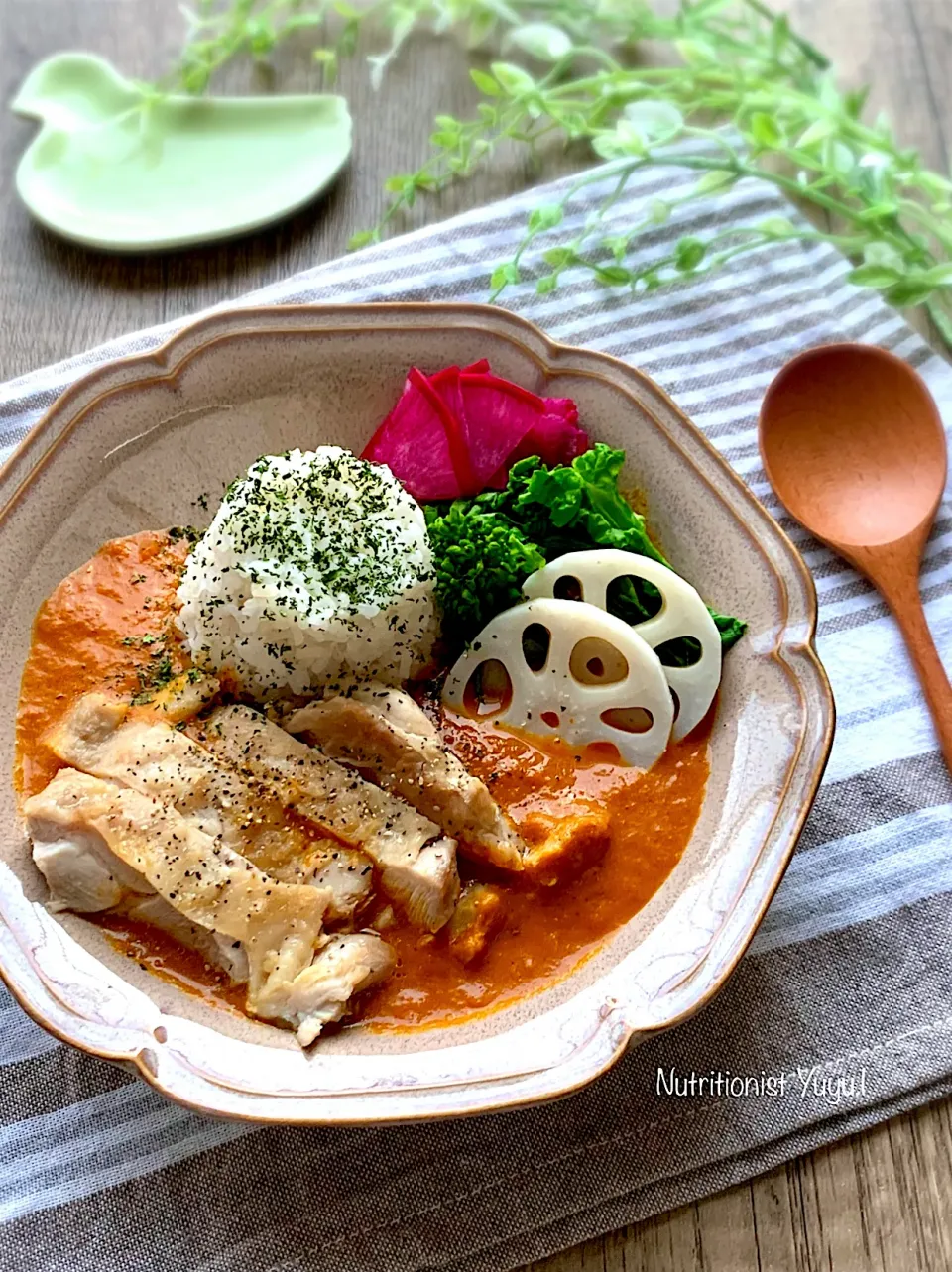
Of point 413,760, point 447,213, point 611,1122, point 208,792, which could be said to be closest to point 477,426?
point 413,760

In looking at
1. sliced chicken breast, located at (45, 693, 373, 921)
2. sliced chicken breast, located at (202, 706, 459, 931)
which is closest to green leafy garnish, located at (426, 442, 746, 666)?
sliced chicken breast, located at (202, 706, 459, 931)

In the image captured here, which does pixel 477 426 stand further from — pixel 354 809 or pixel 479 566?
pixel 354 809

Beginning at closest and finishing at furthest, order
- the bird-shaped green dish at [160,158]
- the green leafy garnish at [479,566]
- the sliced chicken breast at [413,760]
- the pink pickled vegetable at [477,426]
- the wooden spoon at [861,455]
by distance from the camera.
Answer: the sliced chicken breast at [413,760] < the green leafy garnish at [479,566] < the pink pickled vegetable at [477,426] < the wooden spoon at [861,455] < the bird-shaped green dish at [160,158]

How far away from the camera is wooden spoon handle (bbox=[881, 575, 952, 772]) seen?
10.4 ft

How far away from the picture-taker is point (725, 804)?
9.34ft

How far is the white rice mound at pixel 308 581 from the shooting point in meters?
3.11

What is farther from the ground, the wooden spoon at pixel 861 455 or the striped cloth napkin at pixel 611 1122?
the wooden spoon at pixel 861 455

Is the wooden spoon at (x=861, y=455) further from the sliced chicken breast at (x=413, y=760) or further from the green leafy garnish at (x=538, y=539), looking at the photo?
the sliced chicken breast at (x=413, y=760)

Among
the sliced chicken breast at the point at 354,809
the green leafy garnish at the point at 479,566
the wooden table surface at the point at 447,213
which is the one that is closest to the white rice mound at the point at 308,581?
the green leafy garnish at the point at 479,566

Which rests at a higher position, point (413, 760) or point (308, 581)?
point (308, 581)

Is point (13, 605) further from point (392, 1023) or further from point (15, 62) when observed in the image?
point (15, 62)

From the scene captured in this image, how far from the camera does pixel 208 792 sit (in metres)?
2.83

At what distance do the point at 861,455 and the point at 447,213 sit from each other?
1784 mm

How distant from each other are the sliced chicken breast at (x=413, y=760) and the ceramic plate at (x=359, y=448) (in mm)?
392
